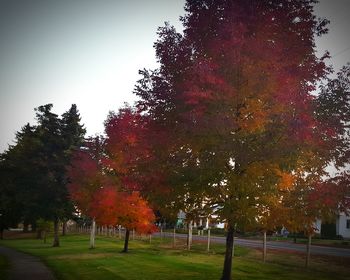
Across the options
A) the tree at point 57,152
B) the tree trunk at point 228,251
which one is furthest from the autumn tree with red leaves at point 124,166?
the tree at point 57,152

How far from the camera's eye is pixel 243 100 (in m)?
12.4

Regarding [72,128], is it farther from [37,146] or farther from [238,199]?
[238,199]

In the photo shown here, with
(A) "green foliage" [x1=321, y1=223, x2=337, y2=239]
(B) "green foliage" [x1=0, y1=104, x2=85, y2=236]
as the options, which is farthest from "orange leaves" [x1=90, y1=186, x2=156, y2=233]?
(A) "green foliage" [x1=321, y1=223, x2=337, y2=239]

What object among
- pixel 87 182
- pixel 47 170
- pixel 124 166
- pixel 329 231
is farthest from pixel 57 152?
pixel 329 231

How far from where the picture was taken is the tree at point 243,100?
11953mm

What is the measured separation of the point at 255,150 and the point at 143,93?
14.8ft

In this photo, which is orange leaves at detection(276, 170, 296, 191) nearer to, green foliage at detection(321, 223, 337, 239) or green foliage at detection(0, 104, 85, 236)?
green foliage at detection(0, 104, 85, 236)

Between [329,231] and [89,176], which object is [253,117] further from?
[329,231]

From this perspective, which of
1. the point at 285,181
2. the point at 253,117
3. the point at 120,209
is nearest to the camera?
the point at 253,117

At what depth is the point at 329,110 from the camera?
14281 mm

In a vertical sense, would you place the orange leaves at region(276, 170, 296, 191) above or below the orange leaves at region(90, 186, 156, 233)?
above

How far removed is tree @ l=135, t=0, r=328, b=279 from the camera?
11953 millimetres

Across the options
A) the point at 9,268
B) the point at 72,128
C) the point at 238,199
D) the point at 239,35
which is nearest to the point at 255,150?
the point at 238,199

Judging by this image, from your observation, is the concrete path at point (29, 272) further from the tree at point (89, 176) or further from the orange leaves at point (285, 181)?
the orange leaves at point (285, 181)
